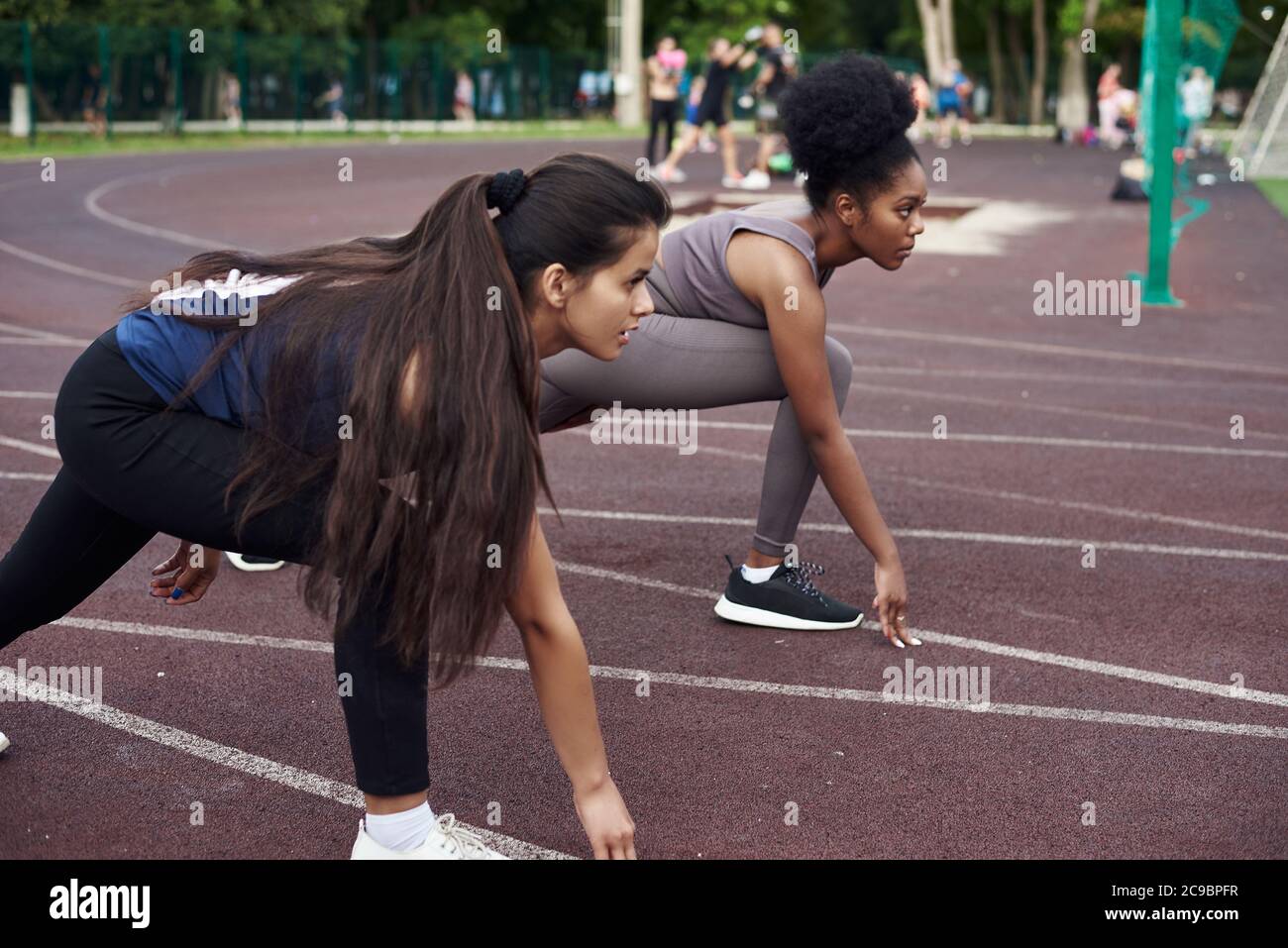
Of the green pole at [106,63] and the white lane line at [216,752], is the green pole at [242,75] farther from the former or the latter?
the white lane line at [216,752]

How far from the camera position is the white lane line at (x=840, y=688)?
161 inches

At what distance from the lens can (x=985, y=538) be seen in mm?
5855

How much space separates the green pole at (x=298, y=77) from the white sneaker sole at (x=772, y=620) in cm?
3399

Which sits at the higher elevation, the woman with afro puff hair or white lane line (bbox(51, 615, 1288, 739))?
the woman with afro puff hair

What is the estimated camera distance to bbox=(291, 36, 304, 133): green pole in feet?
120

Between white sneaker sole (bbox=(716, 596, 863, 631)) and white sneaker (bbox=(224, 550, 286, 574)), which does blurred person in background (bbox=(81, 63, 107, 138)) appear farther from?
white sneaker sole (bbox=(716, 596, 863, 631))

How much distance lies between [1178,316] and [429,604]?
9.98m

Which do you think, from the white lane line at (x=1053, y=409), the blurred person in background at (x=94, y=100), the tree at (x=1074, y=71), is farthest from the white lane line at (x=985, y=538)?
the tree at (x=1074, y=71)

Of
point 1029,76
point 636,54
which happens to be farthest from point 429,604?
point 1029,76

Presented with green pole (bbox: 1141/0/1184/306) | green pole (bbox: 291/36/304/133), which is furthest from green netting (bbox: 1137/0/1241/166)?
green pole (bbox: 291/36/304/133)

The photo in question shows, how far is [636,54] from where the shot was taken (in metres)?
46.0

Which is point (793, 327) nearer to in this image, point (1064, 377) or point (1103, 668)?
point (1103, 668)

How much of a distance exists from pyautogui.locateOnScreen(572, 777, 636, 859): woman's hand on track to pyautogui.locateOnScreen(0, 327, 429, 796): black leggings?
31cm
